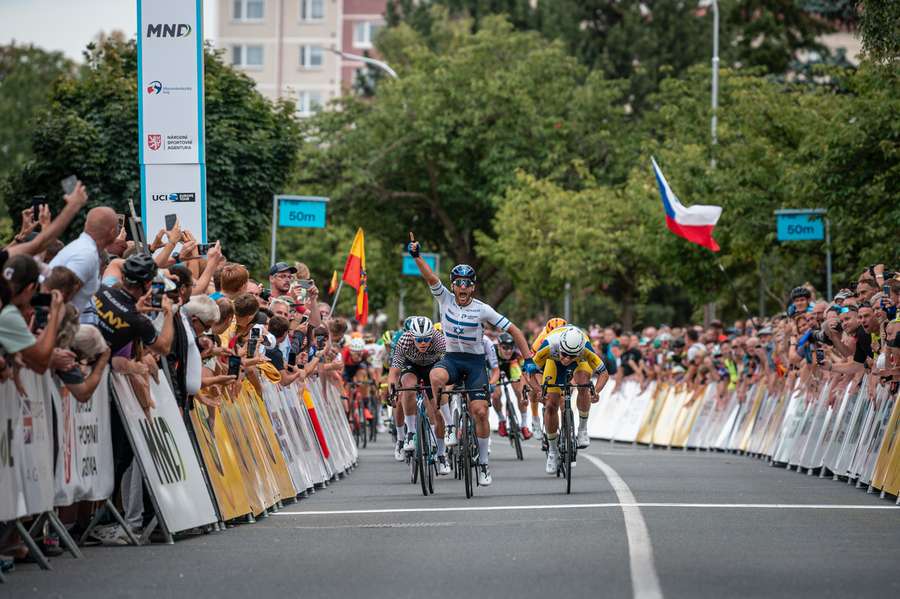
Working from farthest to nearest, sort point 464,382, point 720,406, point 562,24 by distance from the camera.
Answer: point 562,24 < point 720,406 < point 464,382

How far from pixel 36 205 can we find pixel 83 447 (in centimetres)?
175

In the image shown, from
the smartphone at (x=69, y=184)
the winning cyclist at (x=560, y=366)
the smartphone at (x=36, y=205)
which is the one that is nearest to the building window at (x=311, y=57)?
the winning cyclist at (x=560, y=366)

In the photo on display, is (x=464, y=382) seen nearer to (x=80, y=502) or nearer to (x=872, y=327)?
(x=872, y=327)

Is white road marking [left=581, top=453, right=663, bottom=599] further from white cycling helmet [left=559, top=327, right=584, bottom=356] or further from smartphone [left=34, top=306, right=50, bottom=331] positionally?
smartphone [left=34, top=306, right=50, bottom=331]

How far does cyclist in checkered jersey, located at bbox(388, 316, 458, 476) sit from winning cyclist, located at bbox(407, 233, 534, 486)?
157 millimetres

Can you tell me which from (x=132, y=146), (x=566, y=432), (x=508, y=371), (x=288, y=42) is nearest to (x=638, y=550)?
(x=566, y=432)

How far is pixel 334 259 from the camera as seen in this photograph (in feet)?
255

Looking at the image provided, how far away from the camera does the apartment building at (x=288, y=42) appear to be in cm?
11719

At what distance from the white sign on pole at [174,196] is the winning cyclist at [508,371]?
415 inches

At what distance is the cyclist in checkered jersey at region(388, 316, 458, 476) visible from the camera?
61.9 feet

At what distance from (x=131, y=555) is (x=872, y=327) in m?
10.0

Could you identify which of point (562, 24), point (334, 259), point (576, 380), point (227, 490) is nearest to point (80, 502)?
point (227, 490)

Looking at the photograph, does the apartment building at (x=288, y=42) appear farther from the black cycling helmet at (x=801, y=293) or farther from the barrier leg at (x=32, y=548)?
the barrier leg at (x=32, y=548)

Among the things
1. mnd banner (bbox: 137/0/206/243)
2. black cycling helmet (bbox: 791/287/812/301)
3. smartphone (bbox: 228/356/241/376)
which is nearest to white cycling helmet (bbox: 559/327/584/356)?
mnd banner (bbox: 137/0/206/243)
